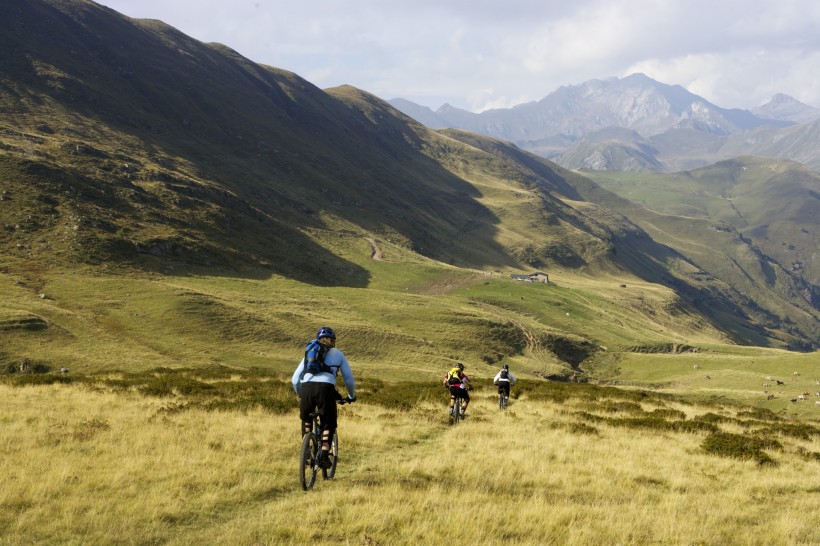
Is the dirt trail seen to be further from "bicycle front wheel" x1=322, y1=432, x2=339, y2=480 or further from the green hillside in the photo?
"bicycle front wheel" x1=322, y1=432, x2=339, y2=480

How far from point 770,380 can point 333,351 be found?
58712 mm

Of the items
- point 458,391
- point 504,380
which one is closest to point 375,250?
point 504,380

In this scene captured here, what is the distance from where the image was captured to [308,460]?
1217 cm

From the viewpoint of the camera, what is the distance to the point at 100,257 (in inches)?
3127

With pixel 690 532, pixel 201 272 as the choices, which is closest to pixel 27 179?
pixel 201 272

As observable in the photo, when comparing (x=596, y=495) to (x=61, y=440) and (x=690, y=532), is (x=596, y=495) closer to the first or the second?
(x=690, y=532)

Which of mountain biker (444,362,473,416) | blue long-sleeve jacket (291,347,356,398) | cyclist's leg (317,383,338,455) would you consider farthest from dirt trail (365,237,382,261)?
blue long-sleeve jacket (291,347,356,398)

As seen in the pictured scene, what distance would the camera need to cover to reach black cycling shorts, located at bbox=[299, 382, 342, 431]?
1157 cm

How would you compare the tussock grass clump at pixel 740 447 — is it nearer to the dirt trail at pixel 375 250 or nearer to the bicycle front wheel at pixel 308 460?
the bicycle front wheel at pixel 308 460

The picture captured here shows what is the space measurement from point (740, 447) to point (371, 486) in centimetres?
1481

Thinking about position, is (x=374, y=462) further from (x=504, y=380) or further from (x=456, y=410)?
(x=504, y=380)

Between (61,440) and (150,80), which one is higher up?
(150,80)

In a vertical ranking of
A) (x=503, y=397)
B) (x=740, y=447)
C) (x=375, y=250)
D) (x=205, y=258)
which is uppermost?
(x=375, y=250)

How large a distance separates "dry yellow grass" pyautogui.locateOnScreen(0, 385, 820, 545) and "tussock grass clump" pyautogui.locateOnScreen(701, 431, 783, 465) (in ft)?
1.71
